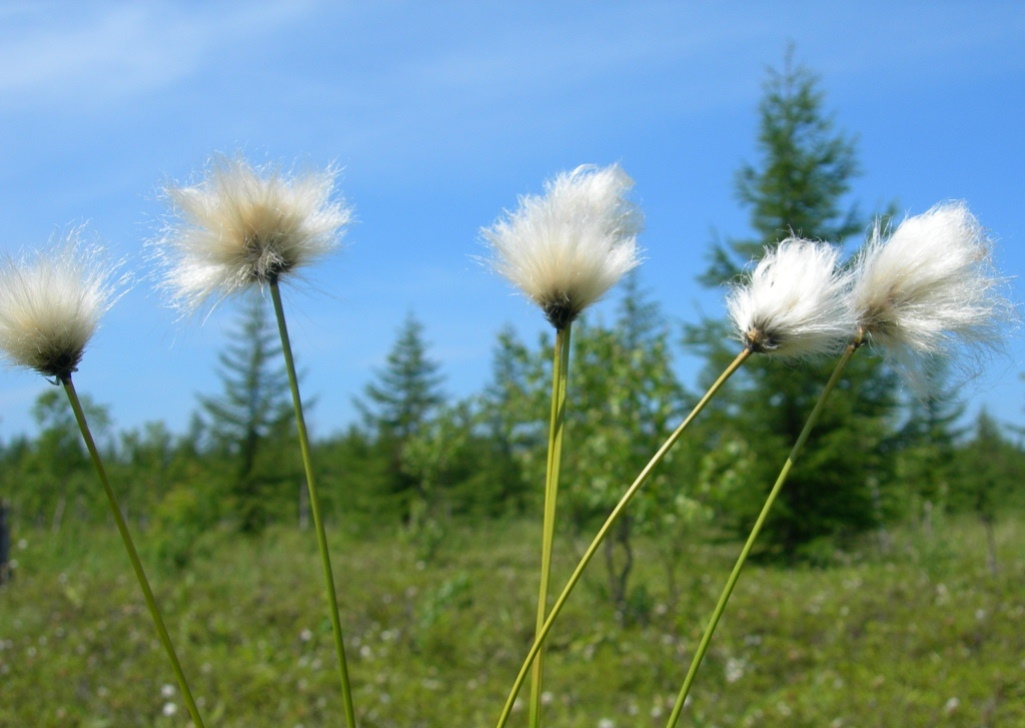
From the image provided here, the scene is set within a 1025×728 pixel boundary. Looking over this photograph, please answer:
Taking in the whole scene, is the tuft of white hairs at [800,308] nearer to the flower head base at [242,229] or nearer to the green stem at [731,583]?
the green stem at [731,583]

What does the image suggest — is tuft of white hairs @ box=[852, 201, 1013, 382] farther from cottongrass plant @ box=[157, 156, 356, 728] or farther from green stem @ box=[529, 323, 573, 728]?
cottongrass plant @ box=[157, 156, 356, 728]

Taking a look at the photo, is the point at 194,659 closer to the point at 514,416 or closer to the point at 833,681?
the point at 514,416

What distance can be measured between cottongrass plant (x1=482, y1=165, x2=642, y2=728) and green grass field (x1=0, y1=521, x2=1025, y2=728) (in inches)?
123

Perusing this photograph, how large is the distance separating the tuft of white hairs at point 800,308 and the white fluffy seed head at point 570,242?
14 centimetres

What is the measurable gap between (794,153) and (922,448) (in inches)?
185

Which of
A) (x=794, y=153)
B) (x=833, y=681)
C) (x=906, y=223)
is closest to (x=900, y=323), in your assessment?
(x=906, y=223)

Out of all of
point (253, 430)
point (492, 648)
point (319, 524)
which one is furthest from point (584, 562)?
point (253, 430)

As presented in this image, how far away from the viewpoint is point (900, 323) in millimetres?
771

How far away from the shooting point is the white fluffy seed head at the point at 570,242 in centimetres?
82

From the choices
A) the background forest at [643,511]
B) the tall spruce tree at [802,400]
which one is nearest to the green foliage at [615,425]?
the background forest at [643,511]

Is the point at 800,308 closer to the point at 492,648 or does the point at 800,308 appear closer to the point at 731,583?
the point at 731,583

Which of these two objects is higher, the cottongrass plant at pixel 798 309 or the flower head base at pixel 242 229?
the flower head base at pixel 242 229

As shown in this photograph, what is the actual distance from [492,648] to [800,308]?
4321 millimetres

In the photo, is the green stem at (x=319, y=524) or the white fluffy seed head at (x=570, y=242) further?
the white fluffy seed head at (x=570, y=242)
